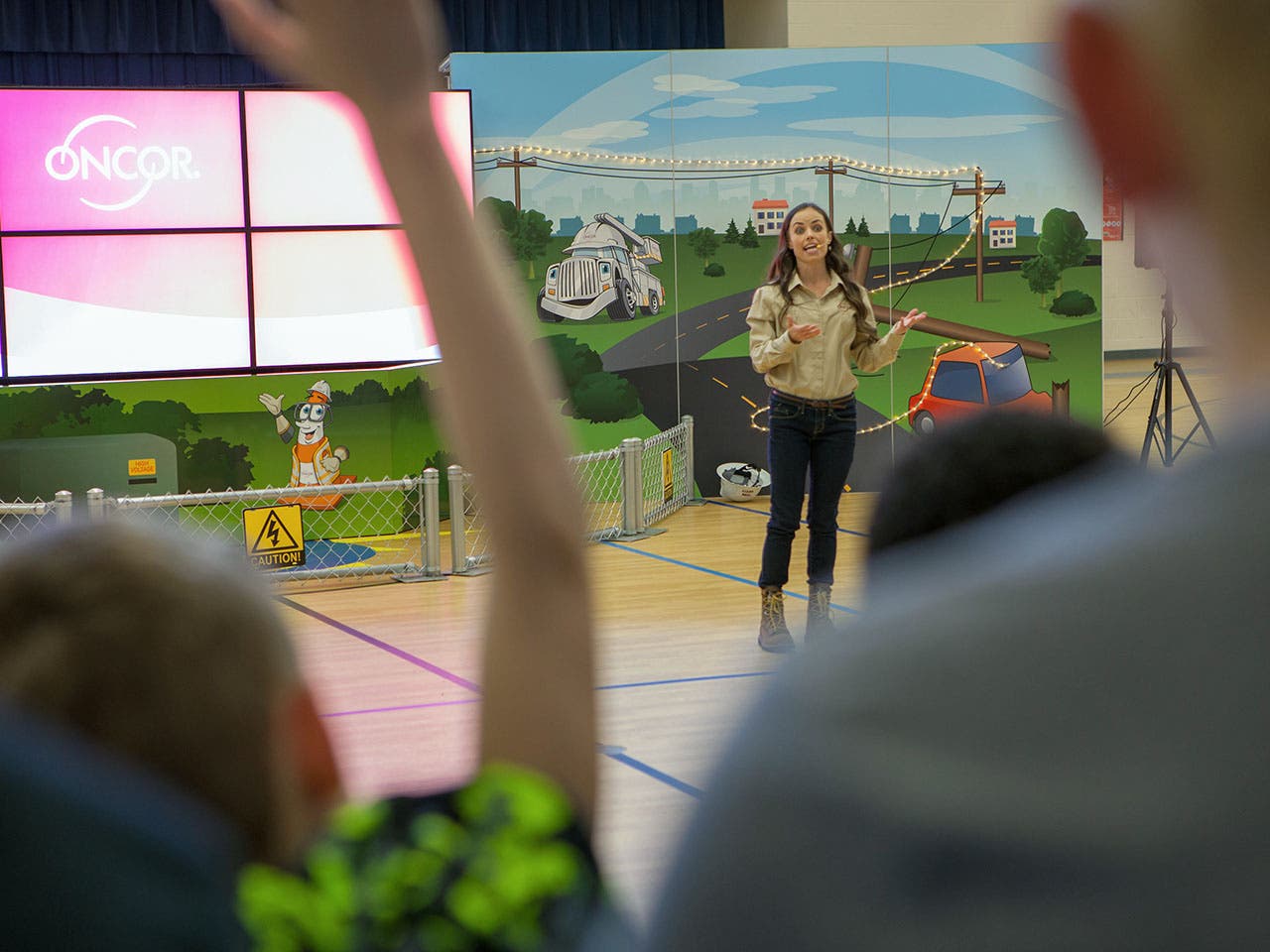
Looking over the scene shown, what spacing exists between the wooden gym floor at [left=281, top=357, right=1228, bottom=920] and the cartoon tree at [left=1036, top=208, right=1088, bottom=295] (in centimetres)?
222

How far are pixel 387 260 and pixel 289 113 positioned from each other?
88cm

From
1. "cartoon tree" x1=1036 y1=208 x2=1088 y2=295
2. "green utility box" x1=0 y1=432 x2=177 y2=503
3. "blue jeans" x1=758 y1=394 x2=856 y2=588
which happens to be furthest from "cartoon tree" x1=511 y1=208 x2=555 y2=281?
"blue jeans" x1=758 y1=394 x2=856 y2=588

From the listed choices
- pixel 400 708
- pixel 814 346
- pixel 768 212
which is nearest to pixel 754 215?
pixel 768 212

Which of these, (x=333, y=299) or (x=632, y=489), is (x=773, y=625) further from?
(x=333, y=299)

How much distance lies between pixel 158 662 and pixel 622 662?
455 centimetres

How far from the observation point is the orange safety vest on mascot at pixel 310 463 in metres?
7.23

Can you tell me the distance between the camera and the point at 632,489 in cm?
749

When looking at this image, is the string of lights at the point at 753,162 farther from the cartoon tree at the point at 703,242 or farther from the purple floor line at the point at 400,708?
the purple floor line at the point at 400,708

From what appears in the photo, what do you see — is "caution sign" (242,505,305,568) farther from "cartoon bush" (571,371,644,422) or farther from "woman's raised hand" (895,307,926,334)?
"woman's raised hand" (895,307,926,334)

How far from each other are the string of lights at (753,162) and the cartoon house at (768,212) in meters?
0.21

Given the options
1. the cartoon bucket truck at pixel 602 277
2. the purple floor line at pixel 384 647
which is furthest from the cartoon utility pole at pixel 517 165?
the purple floor line at pixel 384 647

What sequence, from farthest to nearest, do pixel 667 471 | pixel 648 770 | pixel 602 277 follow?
1. pixel 602 277
2. pixel 667 471
3. pixel 648 770

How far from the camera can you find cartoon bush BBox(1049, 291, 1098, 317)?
865cm

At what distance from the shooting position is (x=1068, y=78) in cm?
33
